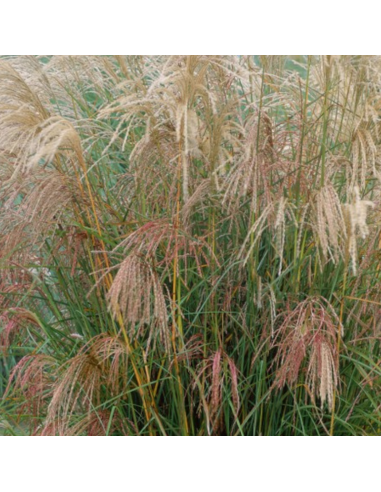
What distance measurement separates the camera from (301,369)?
2.67 meters

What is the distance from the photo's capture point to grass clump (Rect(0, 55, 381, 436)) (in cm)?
248

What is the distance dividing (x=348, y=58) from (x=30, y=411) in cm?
185

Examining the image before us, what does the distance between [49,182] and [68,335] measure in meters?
0.75

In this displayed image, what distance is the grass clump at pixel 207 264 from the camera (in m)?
2.48

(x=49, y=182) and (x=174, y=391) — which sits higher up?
(x=49, y=182)

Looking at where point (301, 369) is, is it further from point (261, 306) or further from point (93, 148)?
point (93, 148)

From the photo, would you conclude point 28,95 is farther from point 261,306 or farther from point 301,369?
point 301,369

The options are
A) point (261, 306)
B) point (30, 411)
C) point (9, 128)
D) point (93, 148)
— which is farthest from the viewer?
point (93, 148)

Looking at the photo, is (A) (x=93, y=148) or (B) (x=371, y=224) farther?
(A) (x=93, y=148)

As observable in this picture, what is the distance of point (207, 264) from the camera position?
2.66 m

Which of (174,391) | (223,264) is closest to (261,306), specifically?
(223,264)

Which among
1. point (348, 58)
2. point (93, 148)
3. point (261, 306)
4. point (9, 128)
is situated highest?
point (348, 58)

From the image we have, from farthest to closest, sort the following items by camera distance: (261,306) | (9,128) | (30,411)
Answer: (30,411)
(261,306)
(9,128)

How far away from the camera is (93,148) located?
328cm
